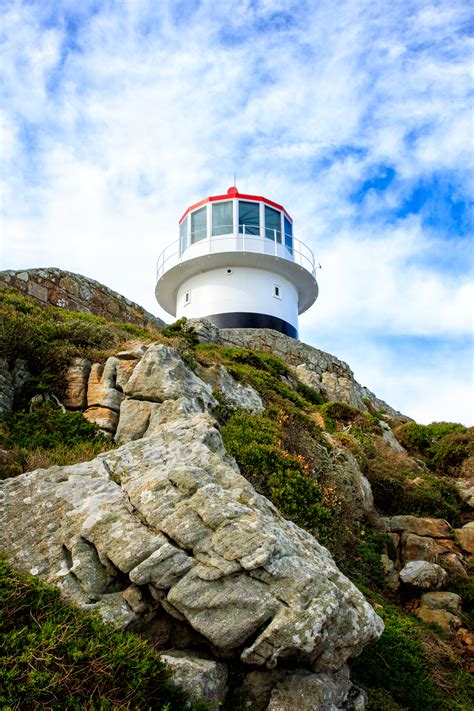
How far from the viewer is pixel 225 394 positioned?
32.0 ft

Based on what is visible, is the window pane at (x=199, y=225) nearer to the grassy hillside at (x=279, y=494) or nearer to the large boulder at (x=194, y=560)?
the grassy hillside at (x=279, y=494)

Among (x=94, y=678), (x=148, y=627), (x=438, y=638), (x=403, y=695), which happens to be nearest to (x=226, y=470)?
(x=148, y=627)

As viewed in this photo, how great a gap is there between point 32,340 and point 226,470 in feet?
14.5

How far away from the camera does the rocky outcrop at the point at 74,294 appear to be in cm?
1328

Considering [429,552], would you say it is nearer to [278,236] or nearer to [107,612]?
[107,612]

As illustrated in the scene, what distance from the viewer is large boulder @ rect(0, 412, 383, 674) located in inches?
162

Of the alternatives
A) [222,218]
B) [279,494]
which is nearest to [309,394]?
[279,494]

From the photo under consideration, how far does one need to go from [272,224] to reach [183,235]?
3.78 metres

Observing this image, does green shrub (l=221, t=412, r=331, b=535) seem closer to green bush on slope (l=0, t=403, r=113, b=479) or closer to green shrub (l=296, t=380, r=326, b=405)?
green bush on slope (l=0, t=403, r=113, b=479)

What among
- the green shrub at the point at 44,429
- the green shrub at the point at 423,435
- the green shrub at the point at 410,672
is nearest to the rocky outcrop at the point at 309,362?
the green shrub at the point at 423,435

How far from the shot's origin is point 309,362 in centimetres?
2028

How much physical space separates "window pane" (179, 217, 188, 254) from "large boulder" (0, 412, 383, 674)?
18848 millimetres

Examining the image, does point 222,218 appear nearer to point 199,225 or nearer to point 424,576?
point 199,225

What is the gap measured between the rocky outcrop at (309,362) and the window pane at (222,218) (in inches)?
173
